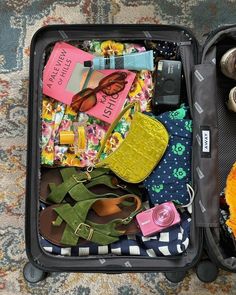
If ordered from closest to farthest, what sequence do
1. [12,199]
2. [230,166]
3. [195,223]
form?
[195,223]
[230,166]
[12,199]

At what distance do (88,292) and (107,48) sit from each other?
0.59 meters

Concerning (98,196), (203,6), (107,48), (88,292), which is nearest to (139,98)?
(107,48)

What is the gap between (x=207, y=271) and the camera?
1226mm

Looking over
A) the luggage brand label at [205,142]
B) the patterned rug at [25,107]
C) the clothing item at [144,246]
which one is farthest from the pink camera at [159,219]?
the patterned rug at [25,107]


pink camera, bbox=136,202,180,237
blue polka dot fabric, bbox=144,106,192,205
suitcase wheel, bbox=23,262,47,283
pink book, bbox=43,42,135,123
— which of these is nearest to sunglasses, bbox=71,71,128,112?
pink book, bbox=43,42,135,123

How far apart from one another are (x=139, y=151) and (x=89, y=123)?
0.46 ft

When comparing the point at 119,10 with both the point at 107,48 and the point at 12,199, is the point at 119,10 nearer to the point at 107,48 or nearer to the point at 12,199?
the point at 107,48

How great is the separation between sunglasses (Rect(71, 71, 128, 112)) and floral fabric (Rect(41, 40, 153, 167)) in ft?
0.07

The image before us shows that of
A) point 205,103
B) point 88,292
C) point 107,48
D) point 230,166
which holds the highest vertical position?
point 107,48

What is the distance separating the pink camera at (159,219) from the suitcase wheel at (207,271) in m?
0.22

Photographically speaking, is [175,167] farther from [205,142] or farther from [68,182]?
[68,182]

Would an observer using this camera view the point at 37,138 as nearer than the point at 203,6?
Yes

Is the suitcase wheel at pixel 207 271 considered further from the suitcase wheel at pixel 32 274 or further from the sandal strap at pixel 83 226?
the suitcase wheel at pixel 32 274

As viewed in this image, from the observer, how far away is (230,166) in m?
1.15
